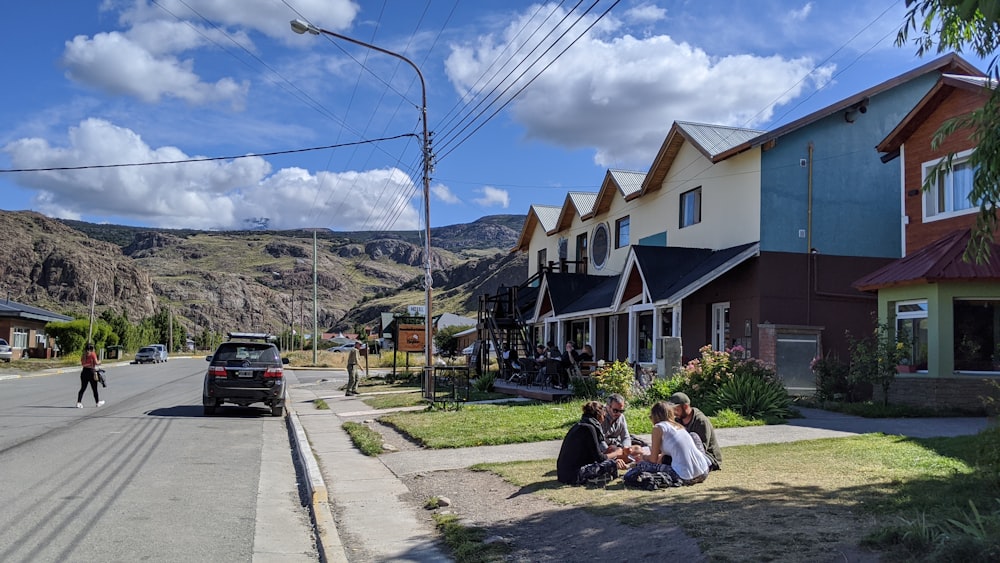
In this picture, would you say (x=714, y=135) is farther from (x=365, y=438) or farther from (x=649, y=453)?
(x=649, y=453)

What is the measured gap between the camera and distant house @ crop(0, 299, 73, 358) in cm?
5746

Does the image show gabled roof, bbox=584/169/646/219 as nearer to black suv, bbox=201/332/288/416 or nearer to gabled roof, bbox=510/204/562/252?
gabled roof, bbox=510/204/562/252

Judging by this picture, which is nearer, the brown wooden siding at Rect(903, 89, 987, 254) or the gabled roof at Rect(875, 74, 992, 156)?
the gabled roof at Rect(875, 74, 992, 156)

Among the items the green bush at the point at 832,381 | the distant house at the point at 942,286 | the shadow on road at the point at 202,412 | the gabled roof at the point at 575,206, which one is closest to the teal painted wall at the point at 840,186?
the distant house at the point at 942,286

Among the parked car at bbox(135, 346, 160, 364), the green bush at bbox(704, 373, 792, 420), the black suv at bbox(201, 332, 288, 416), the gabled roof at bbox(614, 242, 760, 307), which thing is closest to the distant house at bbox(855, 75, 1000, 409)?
the green bush at bbox(704, 373, 792, 420)

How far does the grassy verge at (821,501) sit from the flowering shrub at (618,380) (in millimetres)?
6140

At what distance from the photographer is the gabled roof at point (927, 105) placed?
1702cm

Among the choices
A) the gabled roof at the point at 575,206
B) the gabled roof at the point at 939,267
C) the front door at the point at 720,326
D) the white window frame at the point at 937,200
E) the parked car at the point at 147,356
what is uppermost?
the gabled roof at the point at 575,206

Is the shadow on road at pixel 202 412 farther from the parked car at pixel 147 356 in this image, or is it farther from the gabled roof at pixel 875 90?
the parked car at pixel 147 356

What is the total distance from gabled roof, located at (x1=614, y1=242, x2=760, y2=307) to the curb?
1085cm

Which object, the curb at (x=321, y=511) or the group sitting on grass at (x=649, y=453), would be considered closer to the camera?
the curb at (x=321, y=511)

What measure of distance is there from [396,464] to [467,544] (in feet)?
16.6

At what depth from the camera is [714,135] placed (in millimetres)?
23938

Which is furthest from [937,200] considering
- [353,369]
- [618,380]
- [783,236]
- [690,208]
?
[353,369]
